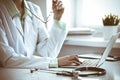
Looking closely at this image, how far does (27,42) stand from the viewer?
1.58 meters

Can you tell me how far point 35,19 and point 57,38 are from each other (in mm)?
186

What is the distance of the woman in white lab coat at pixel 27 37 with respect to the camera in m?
1.30

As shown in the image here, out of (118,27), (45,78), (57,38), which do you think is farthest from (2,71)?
(118,27)

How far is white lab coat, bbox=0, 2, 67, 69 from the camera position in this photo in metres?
1.30

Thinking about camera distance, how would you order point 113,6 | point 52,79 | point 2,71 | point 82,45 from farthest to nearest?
point 113,6
point 82,45
point 2,71
point 52,79

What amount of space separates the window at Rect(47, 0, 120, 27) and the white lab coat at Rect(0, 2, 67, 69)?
19.6 inches

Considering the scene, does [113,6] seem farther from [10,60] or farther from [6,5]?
[10,60]

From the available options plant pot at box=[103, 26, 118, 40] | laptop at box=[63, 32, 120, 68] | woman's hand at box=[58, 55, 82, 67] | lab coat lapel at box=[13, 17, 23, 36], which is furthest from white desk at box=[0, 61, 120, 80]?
plant pot at box=[103, 26, 118, 40]

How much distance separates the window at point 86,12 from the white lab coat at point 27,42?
0.50m

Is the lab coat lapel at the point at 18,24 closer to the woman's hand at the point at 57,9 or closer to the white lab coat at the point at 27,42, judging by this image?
the white lab coat at the point at 27,42

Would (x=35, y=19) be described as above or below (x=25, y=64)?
above

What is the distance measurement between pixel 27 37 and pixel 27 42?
0.03m

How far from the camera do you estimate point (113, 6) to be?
2.12m

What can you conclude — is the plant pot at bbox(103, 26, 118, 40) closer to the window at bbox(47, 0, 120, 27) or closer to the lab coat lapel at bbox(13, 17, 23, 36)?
the window at bbox(47, 0, 120, 27)
